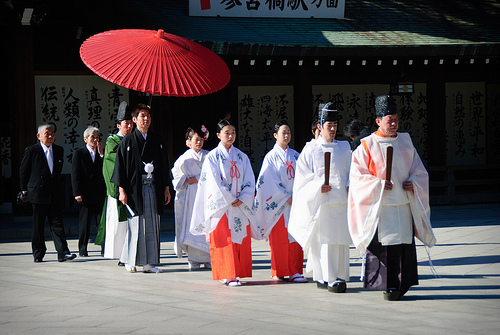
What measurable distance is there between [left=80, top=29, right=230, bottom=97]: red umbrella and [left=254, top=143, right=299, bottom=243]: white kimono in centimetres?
104

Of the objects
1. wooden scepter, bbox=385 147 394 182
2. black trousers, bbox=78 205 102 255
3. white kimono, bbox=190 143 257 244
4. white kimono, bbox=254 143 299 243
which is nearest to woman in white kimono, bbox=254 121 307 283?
white kimono, bbox=254 143 299 243

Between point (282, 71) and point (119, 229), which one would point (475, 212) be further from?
point (119, 229)

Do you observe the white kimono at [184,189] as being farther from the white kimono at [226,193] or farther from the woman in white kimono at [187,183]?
the white kimono at [226,193]

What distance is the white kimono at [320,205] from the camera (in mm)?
7609

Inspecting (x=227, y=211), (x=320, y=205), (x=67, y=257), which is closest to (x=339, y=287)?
(x=320, y=205)

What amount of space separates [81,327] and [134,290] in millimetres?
1707

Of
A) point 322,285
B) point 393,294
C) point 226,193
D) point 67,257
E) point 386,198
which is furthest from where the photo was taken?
point 67,257

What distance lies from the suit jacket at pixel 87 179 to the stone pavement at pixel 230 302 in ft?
3.21

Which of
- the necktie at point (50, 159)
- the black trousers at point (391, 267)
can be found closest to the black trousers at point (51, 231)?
the necktie at point (50, 159)

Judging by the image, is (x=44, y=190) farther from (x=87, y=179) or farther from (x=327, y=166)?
(x=327, y=166)

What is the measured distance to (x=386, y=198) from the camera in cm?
713

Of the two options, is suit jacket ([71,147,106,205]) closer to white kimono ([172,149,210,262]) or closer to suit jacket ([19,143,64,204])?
suit jacket ([19,143,64,204])

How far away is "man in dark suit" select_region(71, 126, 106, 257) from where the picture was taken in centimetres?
1041

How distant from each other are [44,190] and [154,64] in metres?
A: 2.64
